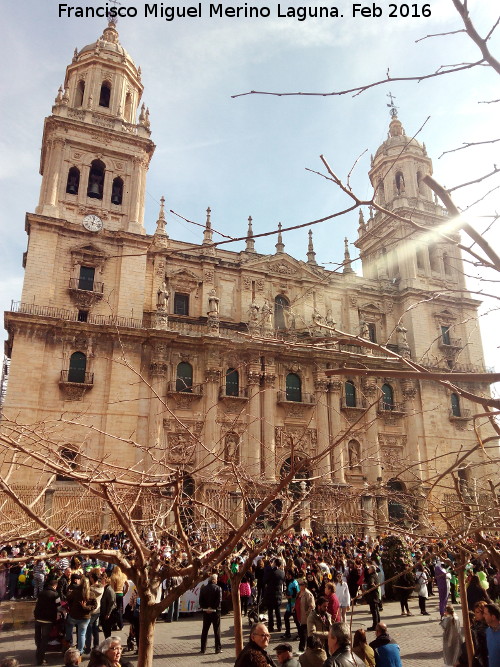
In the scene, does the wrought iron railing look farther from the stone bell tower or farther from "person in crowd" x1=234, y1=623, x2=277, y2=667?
"person in crowd" x1=234, y1=623, x2=277, y2=667

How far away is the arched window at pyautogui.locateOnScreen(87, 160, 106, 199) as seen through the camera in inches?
1201

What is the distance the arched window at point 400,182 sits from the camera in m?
39.7

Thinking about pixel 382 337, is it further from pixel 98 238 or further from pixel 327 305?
pixel 98 238

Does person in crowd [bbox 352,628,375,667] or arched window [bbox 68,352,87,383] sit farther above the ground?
arched window [bbox 68,352,87,383]

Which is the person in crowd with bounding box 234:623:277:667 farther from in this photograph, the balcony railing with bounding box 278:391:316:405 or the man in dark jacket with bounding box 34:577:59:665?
the balcony railing with bounding box 278:391:316:405

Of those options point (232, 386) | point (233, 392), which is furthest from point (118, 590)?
point (232, 386)

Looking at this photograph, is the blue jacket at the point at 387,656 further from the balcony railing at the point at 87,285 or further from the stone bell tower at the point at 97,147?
the stone bell tower at the point at 97,147

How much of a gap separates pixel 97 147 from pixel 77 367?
13601 millimetres

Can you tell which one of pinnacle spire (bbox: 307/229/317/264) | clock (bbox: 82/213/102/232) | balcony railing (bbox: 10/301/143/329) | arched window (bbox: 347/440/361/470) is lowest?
arched window (bbox: 347/440/361/470)

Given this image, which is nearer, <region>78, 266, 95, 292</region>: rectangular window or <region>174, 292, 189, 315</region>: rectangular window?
<region>78, 266, 95, 292</region>: rectangular window

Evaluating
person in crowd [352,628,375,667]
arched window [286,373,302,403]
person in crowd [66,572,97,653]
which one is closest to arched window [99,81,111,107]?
arched window [286,373,302,403]

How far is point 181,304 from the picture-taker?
31359mm

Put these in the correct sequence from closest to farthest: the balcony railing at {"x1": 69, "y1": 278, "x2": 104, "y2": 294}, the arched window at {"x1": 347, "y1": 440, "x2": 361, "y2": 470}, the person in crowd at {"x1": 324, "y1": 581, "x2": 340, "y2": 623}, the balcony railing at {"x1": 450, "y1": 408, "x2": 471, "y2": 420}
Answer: the person in crowd at {"x1": 324, "y1": 581, "x2": 340, "y2": 623}
the balcony railing at {"x1": 69, "y1": 278, "x2": 104, "y2": 294}
the arched window at {"x1": 347, "y1": 440, "x2": 361, "y2": 470}
the balcony railing at {"x1": 450, "y1": 408, "x2": 471, "y2": 420}

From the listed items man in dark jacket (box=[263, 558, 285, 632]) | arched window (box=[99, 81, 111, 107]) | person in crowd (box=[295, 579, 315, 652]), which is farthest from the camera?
arched window (box=[99, 81, 111, 107])
